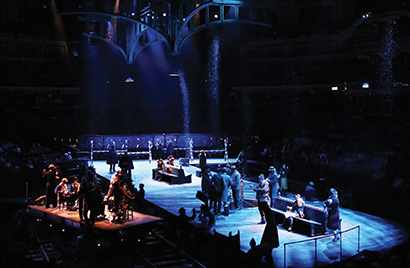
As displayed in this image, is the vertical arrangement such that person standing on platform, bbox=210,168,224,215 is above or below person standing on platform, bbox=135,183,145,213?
above

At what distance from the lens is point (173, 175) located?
2112 cm

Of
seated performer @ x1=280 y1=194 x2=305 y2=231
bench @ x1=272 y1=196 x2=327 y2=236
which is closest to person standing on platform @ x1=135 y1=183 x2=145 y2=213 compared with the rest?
bench @ x1=272 y1=196 x2=327 y2=236

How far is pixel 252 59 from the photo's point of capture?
3769cm

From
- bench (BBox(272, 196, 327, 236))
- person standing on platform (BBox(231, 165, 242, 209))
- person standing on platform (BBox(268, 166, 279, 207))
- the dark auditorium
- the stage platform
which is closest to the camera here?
bench (BBox(272, 196, 327, 236))

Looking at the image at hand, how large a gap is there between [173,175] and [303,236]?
9.19 m

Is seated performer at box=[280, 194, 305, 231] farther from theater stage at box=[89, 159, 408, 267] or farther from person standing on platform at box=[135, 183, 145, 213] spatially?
person standing on platform at box=[135, 183, 145, 213]

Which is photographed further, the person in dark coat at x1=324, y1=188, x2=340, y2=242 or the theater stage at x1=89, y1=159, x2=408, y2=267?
the person in dark coat at x1=324, y1=188, x2=340, y2=242

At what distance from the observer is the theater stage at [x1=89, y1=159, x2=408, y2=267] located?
11383 mm

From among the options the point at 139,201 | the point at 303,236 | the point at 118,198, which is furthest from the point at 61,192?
the point at 303,236

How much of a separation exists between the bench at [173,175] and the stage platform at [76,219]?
5.25 metres

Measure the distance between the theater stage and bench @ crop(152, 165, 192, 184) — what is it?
1137 mm

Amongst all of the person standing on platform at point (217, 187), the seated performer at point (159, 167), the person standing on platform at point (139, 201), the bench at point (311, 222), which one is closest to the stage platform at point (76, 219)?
the person standing on platform at point (139, 201)

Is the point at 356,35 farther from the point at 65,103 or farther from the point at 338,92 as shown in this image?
the point at 65,103

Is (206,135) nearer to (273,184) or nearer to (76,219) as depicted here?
(273,184)
